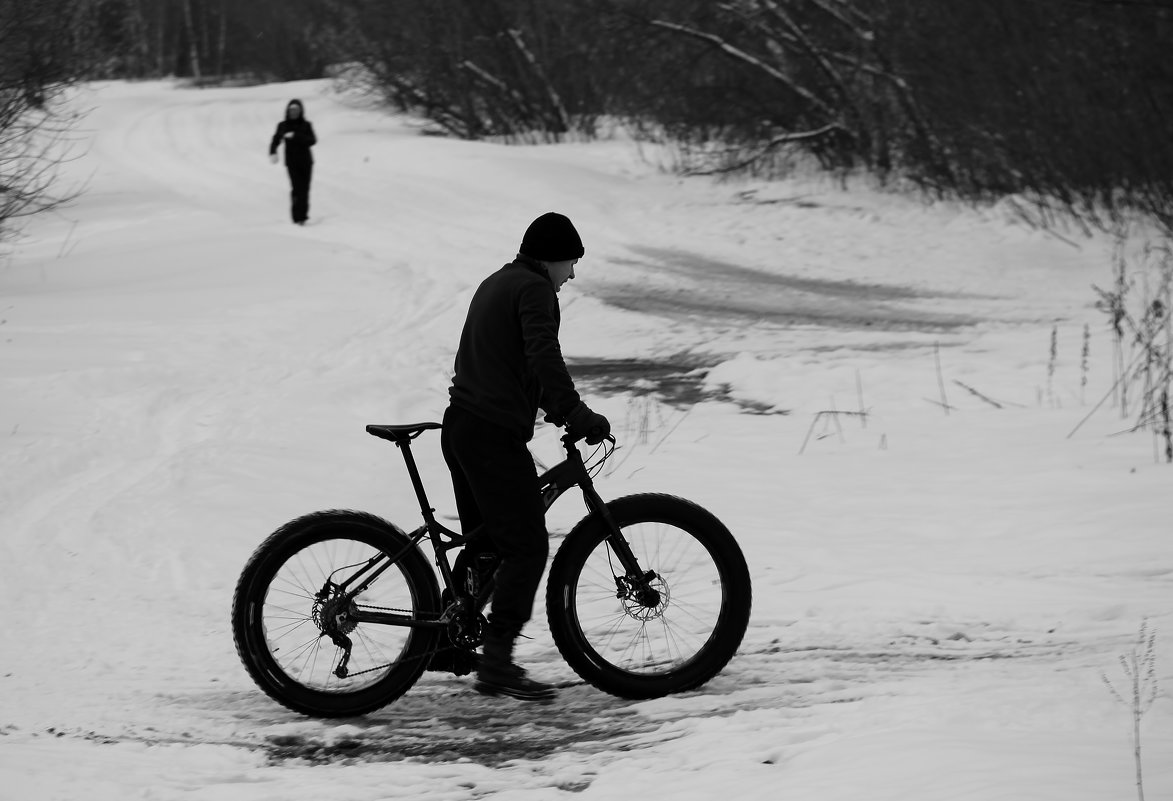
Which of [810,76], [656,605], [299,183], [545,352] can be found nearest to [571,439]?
[545,352]

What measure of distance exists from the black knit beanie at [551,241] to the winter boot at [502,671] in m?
1.32

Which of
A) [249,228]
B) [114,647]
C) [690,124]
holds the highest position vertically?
[690,124]

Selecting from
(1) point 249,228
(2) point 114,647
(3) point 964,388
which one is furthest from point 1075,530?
(1) point 249,228

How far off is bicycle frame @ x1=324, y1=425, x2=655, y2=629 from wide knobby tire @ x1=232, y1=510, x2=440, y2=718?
0.03m

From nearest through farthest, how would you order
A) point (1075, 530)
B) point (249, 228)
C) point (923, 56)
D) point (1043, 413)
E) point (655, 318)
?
1. point (1075, 530)
2. point (1043, 413)
3. point (655, 318)
4. point (249, 228)
5. point (923, 56)

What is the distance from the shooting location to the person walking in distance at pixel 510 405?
4.53 metres

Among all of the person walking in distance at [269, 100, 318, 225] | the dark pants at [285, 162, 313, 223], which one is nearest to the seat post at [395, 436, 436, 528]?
the person walking in distance at [269, 100, 318, 225]

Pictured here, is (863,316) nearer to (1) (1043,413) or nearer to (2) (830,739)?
(1) (1043,413)

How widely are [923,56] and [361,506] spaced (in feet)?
46.1

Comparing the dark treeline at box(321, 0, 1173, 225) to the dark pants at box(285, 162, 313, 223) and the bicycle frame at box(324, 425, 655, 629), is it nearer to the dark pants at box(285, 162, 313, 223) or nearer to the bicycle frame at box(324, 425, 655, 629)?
the dark pants at box(285, 162, 313, 223)

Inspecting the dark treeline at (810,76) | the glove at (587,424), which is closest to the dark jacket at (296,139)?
the dark treeline at (810,76)

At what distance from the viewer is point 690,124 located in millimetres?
22406

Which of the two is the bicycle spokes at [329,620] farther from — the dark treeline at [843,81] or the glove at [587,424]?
the dark treeline at [843,81]

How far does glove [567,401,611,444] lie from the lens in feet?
14.4
